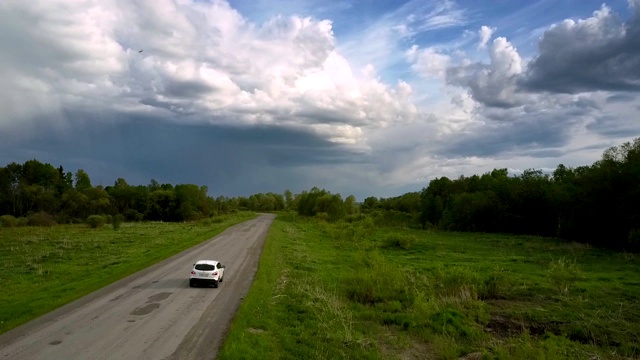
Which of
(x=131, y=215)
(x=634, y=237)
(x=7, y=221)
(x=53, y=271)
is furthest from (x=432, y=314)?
(x=131, y=215)

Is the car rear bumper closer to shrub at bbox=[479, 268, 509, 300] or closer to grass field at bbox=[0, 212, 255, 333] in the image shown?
grass field at bbox=[0, 212, 255, 333]

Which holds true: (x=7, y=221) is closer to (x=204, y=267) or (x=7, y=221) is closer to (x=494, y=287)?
(x=204, y=267)

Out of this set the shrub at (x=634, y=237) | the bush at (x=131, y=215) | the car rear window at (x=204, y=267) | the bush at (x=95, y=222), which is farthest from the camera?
the bush at (x=131, y=215)

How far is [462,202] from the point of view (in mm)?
98625

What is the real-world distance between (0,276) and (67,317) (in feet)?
60.6

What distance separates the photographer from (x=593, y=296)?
83.0 ft

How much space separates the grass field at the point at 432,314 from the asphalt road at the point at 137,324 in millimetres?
1142

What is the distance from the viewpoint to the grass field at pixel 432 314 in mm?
15492

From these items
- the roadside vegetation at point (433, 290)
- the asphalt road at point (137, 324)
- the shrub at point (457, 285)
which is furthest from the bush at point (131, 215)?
the shrub at point (457, 285)

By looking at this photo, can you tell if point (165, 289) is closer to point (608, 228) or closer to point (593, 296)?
point (593, 296)

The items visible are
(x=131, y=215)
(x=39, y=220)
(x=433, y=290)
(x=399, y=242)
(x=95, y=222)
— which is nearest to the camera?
(x=433, y=290)

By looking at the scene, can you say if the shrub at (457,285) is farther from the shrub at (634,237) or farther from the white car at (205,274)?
the shrub at (634,237)

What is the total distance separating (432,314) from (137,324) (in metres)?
12.4

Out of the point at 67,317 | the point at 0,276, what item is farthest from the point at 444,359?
the point at 0,276
